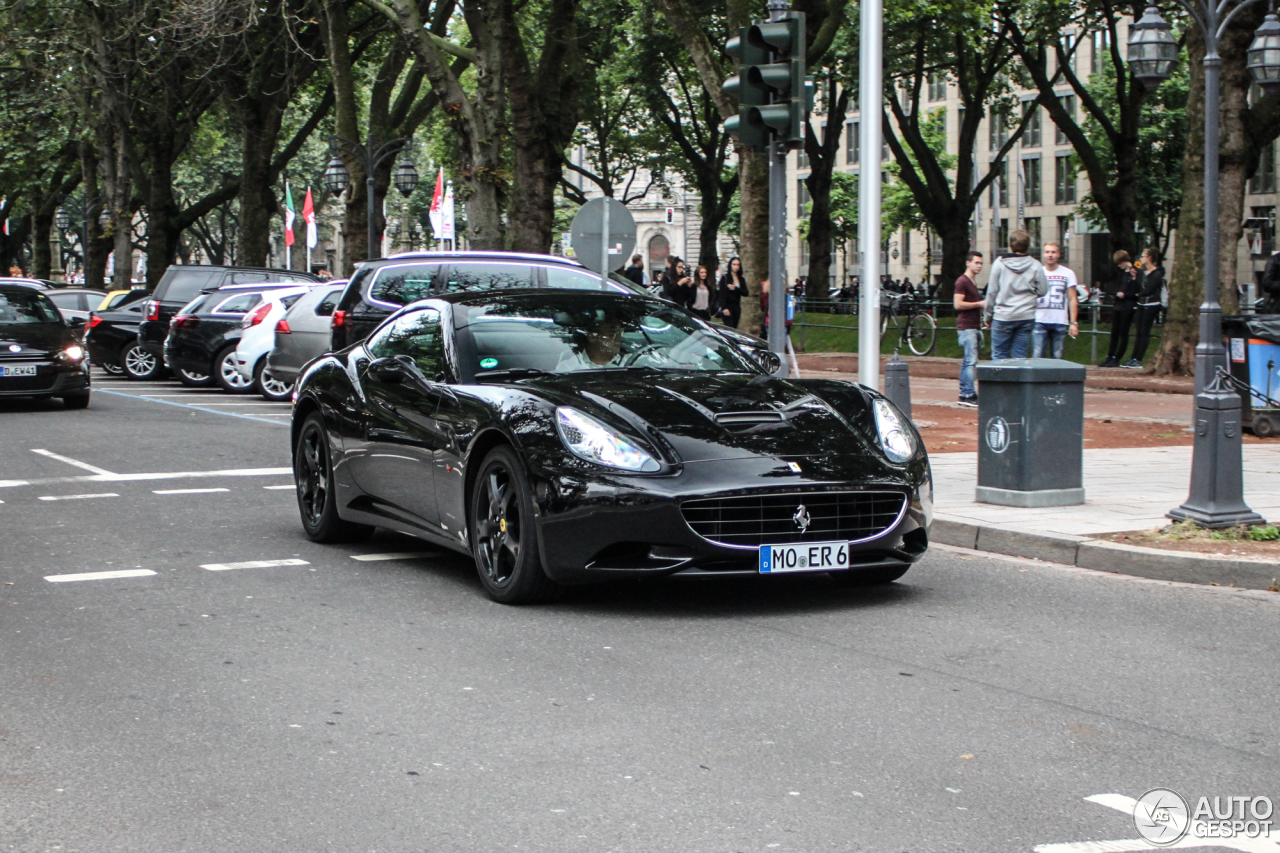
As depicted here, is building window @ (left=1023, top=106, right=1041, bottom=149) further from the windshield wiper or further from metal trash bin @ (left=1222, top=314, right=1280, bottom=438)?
the windshield wiper

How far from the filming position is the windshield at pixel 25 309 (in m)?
19.8

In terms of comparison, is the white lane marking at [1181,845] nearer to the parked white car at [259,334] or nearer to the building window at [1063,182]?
the parked white car at [259,334]

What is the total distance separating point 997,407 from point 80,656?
566cm

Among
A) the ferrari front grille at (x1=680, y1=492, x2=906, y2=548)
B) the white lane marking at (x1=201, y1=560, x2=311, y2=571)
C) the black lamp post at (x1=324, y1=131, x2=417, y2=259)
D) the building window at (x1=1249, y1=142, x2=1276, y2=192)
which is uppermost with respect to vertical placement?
the building window at (x1=1249, y1=142, x2=1276, y2=192)

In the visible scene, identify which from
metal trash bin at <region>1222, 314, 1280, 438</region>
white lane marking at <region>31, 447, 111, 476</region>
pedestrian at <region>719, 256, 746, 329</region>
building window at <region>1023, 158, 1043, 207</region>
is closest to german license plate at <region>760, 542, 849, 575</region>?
white lane marking at <region>31, 447, 111, 476</region>

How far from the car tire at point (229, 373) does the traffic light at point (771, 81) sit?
13.8 metres

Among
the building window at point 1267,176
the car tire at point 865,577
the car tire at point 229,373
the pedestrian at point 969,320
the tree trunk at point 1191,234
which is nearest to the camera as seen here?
the car tire at point 865,577

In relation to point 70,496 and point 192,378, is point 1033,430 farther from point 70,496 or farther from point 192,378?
point 192,378

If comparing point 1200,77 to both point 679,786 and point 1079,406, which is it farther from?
point 679,786

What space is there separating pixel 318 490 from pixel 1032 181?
69.5m

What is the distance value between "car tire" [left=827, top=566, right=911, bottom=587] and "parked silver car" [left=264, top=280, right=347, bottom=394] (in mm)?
13189

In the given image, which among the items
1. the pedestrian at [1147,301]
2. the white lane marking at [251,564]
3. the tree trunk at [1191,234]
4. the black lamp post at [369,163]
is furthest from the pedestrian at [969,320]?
the black lamp post at [369,163]

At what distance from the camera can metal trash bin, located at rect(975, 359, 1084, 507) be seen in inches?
381

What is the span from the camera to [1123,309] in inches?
1001
